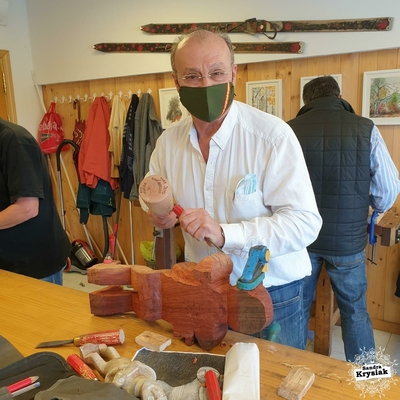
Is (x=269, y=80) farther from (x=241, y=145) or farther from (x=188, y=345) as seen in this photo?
(x=188, y=345)

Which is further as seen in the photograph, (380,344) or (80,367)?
(380,344)

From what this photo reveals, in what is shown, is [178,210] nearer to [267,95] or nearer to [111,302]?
[111,302]

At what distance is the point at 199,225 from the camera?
95 cm

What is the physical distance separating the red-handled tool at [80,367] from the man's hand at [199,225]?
0.36 meters

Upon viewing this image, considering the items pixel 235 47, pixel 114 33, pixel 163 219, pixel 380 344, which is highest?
pixel 114 33

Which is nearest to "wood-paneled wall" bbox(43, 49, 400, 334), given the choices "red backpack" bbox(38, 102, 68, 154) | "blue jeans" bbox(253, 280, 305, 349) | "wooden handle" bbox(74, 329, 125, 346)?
"red backpack" bbox(38, 102, 68, 154)

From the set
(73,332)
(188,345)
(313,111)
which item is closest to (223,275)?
(188,345)

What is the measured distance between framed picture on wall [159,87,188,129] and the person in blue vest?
135 cm

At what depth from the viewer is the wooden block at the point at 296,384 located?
27.6 inches

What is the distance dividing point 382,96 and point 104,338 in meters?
2.26

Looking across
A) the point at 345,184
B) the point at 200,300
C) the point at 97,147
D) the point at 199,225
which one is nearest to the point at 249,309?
the point at 200,300

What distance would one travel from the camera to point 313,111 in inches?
79.9

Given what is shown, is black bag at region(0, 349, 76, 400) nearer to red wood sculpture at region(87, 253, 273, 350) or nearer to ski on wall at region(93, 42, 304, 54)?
red wood sculpture at region(87, 253, 273, 350)

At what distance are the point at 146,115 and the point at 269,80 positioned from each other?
1048 mm
